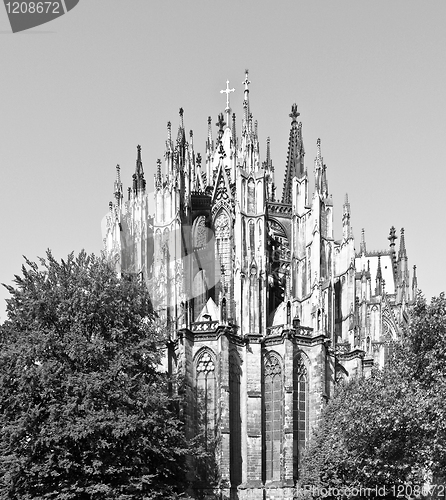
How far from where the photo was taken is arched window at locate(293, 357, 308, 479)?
6719 centimetres

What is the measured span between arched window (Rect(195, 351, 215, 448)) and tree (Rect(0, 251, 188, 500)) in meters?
13.2

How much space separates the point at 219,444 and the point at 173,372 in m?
6.28

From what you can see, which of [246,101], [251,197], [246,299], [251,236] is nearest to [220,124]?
[246,101]

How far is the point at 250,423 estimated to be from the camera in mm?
67938

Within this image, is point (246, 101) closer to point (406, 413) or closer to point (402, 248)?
point (402, 248)

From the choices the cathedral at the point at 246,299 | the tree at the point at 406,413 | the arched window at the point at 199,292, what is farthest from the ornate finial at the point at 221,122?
the tree at the point at 406,413

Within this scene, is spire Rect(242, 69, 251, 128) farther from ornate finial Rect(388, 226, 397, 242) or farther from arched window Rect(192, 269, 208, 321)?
ornate finial Rect(388, 226, 397, 242)

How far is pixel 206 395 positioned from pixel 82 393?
21.3 meters

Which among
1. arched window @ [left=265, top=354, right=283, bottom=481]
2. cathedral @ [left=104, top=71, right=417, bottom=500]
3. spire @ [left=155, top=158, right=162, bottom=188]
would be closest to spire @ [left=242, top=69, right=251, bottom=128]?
cathedral @ [left=104, top=71, right=417, bottom=500]

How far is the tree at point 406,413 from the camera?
4297 centimetres

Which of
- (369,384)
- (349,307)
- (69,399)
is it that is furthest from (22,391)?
(349,307)

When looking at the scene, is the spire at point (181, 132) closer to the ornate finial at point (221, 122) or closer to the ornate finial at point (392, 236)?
the ornate finial at point (221, 122)

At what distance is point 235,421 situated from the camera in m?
67.8

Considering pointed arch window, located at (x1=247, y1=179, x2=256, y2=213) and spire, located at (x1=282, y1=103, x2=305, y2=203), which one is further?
spire, located at (x1=282, y1=103, x2=305, y2=203)
